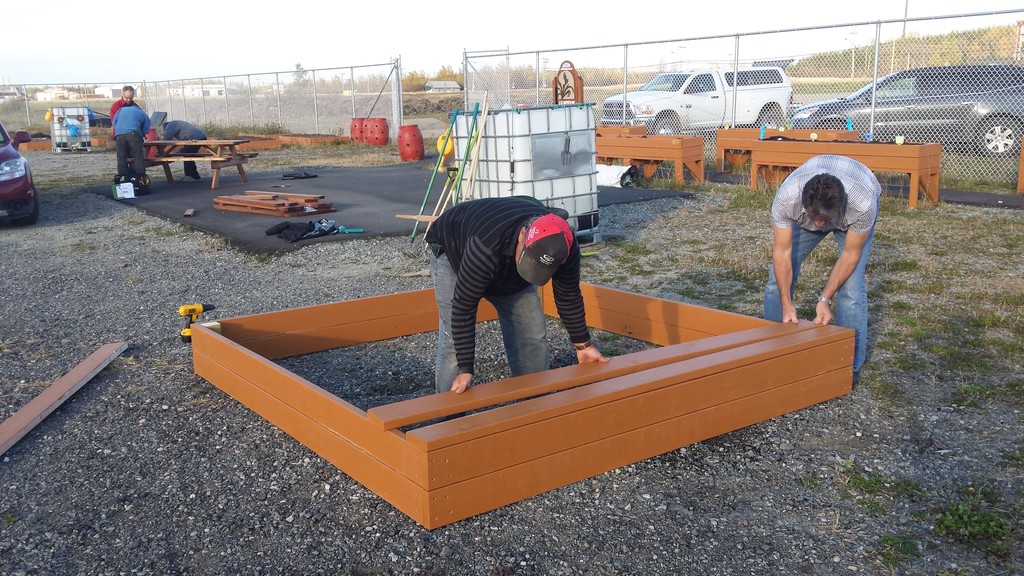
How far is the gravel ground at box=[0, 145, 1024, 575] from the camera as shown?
11.0 ft

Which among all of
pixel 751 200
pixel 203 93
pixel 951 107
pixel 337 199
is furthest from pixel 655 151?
pixel 203 93

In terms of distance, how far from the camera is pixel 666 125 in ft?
63.6

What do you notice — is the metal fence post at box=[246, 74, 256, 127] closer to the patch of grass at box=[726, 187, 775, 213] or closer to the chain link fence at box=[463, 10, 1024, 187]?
the chain link fence at box=[463, 10, 1024, 187]

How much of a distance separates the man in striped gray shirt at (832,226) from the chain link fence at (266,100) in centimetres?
2176

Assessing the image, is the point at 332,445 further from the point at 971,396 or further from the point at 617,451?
the point at 971,396

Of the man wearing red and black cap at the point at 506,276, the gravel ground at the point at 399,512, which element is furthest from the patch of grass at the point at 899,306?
the man wearing red and black cap at the point at 506,276

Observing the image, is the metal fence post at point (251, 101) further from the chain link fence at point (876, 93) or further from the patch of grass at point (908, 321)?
the patch of grass at point (908, 321)

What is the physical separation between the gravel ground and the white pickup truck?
1312 centimetres

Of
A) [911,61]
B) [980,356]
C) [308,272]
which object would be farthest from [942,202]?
[308,272]

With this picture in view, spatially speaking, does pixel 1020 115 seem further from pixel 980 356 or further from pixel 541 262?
pixel 541 262

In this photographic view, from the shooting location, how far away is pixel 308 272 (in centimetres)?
884

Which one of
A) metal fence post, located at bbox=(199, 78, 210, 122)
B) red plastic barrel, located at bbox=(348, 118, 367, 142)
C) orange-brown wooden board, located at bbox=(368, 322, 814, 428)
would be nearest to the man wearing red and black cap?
orange-brown wooden board, located at bbox=(368, 322, 814, 428)

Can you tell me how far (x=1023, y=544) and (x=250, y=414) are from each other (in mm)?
3838

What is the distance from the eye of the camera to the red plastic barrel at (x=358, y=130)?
2644cm
